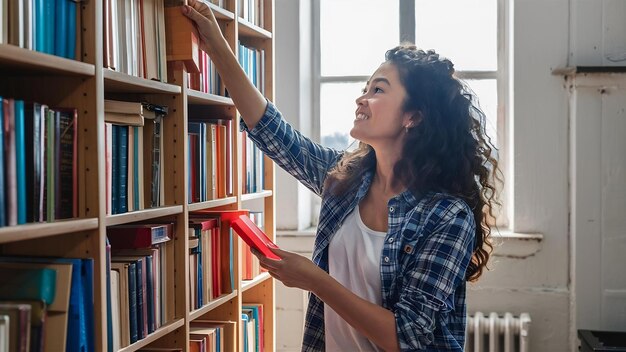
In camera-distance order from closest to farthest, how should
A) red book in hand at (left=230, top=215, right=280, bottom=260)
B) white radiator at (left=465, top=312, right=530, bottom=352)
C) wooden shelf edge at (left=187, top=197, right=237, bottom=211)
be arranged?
red book in hand at (left=230, top=215, right=280, bottom=260), wooden shelf edge at (left=187, top=197, right=237, bottom=211), white radiator at (left=465, top=312, right=530, bottom=352)

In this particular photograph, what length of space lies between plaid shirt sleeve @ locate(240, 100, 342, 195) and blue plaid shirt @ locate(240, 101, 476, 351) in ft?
0.70

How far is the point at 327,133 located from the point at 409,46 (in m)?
1.72

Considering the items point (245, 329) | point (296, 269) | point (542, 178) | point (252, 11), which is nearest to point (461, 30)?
point (542, 178)

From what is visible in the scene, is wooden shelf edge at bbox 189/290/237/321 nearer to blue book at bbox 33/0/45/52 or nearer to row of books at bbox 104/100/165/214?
row of books at bbox 104/100/165/214

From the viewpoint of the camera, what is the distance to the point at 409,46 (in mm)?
2086

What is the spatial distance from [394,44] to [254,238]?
6.99 feet

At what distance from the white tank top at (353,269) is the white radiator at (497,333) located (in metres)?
1.40

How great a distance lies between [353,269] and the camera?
193 centimetres

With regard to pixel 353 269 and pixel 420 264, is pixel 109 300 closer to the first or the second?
pixel 353 269

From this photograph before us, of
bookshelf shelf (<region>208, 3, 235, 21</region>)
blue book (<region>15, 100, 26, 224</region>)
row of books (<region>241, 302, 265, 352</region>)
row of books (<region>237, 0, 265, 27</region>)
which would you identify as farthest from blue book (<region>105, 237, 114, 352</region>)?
row of books (<region>237, 0, 265, 27</region>)

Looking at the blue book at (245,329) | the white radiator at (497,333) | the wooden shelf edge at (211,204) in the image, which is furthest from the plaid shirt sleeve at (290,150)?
the white radiator at (497,333)

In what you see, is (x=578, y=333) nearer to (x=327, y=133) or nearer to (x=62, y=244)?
(x=327, y=133)

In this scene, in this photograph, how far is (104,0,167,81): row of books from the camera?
1.63m

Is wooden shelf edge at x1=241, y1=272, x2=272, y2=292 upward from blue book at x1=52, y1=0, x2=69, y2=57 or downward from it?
downward
